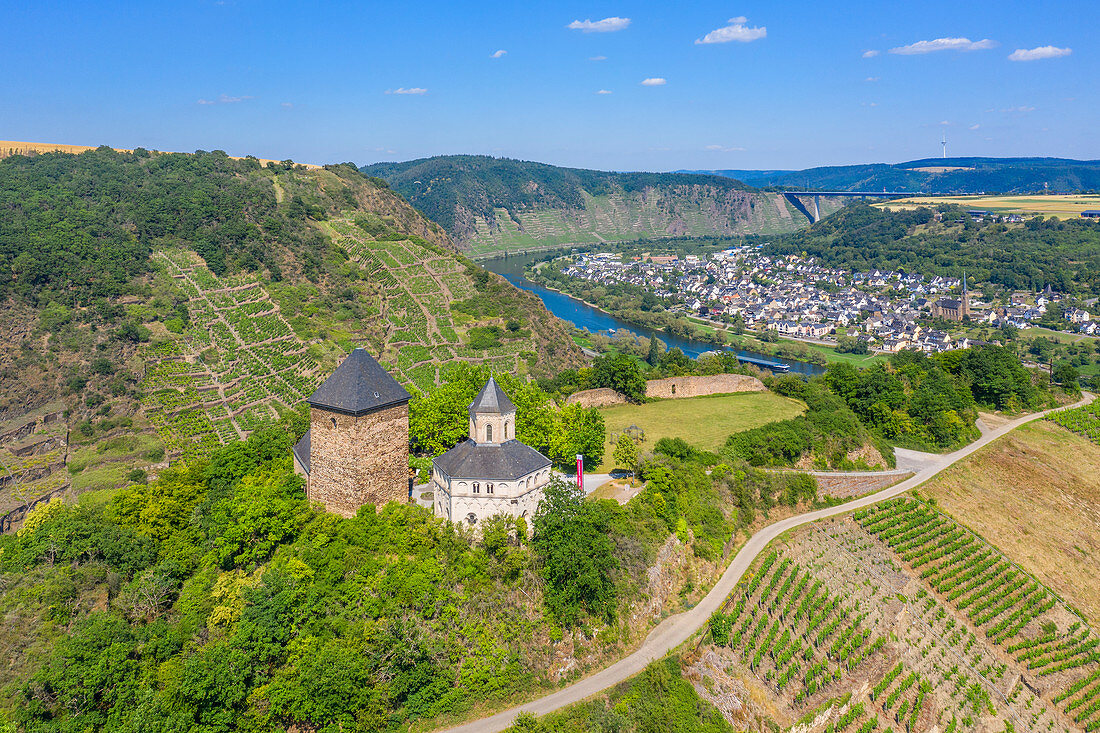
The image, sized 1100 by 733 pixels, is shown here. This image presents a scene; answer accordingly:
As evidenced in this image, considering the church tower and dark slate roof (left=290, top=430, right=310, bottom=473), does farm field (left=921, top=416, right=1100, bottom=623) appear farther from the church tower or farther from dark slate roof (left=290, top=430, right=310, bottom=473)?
the church tower

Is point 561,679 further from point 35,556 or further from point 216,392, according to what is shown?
point 216,392

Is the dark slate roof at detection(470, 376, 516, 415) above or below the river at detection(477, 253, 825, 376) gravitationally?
above

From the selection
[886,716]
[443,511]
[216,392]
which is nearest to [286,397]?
[216,392]

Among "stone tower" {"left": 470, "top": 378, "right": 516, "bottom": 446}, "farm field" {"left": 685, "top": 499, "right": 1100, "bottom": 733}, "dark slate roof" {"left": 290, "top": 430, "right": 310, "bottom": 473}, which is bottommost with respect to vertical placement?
"farm field" {"left": 685, "top": 499, "right": 1100, "bottom": 733}

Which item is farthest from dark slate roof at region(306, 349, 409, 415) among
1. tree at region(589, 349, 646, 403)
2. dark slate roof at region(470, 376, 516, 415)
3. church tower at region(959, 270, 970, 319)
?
church tower at region(959, 270, 970, 319)

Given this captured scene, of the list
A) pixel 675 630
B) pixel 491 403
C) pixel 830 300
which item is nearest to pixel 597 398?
pixel 491 403
